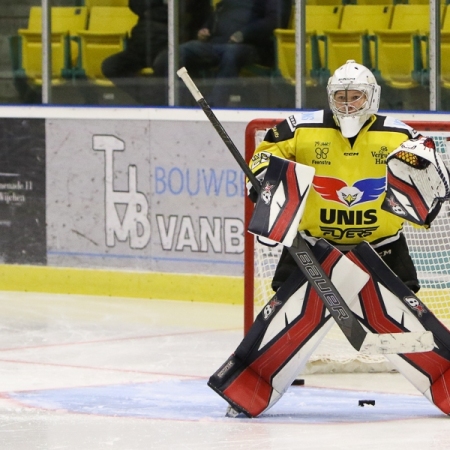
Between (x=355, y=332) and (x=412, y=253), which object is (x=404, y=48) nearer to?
(x=412, y=253)

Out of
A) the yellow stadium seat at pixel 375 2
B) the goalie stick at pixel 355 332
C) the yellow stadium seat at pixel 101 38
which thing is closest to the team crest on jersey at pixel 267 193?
the goalie stick at pixel 355 332

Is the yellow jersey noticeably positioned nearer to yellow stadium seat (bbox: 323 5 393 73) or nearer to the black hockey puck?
the black hockey puck

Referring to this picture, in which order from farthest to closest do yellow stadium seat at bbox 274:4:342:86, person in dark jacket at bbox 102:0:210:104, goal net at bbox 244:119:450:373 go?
person in dark jacket at bbox 102:0:210:104, yellow stadium seat at bbox 274:4:342:86, goal net at bbox 244:119:450:373

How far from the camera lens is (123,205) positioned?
26.6 ft

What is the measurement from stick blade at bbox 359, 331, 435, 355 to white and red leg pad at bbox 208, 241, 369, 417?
0.18 m

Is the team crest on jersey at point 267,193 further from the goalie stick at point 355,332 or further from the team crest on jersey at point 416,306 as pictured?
the team crest on jersey at point 416,306

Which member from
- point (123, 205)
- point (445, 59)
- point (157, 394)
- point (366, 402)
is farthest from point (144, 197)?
point (366, 402)

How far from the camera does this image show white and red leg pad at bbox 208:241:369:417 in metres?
4.70

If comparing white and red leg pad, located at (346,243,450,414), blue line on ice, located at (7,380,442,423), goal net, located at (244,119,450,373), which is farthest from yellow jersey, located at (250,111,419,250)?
goal net, located at (244,119,450,373)

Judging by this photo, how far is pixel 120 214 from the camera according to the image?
8125 millimetres

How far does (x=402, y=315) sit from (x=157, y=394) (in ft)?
3.47

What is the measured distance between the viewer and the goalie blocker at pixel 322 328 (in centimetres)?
469

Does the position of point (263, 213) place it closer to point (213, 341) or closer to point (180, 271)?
point (213, 341)

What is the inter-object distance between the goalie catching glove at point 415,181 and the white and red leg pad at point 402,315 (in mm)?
235
